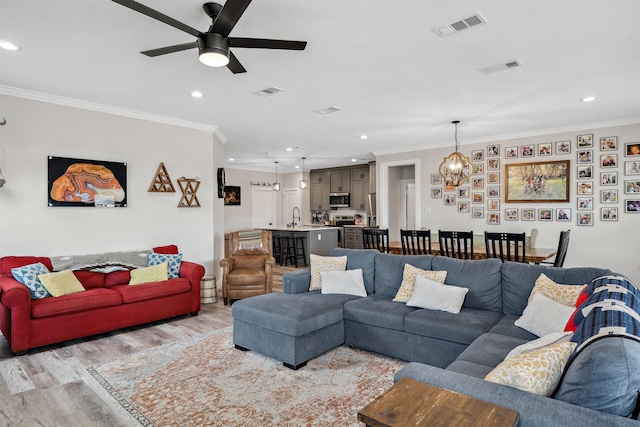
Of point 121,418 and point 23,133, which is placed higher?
point 23,133

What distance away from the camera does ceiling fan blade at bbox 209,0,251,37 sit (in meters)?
1.86

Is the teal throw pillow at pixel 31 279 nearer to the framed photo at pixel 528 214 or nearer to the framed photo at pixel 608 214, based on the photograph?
the framed photo at pixel 528 214

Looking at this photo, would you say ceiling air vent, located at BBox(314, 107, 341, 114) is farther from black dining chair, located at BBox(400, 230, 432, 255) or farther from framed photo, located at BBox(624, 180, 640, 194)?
framed photo, located at BBox(624, 180, 640, 194)

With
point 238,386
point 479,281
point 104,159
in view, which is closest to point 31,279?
point 104,159

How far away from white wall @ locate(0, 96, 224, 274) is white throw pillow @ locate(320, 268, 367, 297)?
2.45m

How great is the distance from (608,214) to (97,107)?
7.27m

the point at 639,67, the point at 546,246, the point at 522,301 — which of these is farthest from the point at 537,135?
the point at 522,301

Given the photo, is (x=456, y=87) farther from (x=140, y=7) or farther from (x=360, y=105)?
(x=140, y=7)

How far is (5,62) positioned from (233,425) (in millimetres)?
3595

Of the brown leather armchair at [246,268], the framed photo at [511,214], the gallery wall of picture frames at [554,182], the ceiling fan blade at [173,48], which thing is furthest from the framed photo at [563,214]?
the ceiling fan blade at [173,48]

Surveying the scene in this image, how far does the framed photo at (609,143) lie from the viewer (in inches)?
211

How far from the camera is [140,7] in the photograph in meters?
1.91

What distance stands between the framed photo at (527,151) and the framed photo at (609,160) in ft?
3.10

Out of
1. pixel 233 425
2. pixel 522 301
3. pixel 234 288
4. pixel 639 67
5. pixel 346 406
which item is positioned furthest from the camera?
pixel 234 288
